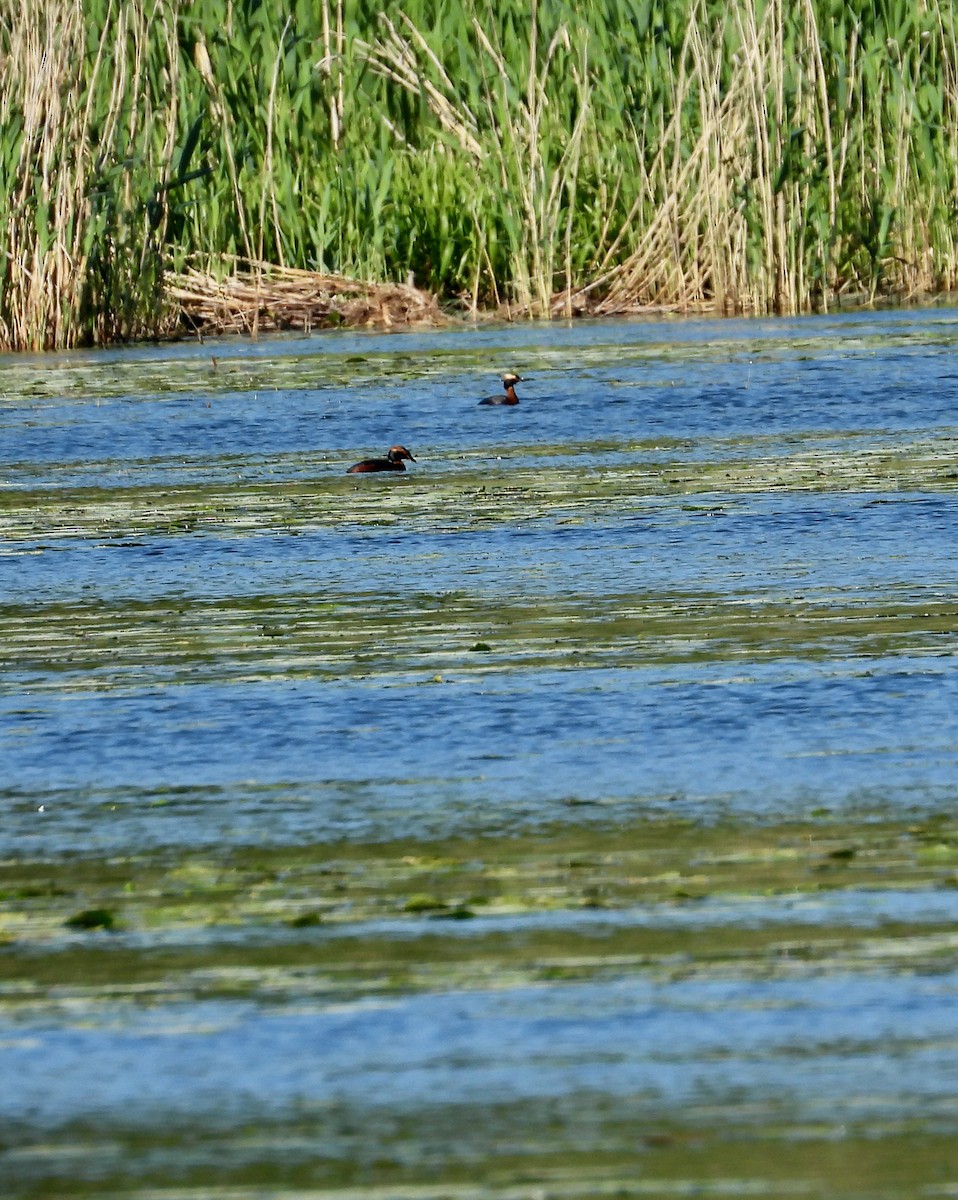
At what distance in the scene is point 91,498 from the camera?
998 cm

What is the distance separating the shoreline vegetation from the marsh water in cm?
665

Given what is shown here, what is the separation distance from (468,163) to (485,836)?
14129 mm

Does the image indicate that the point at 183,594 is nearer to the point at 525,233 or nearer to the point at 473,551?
the point at 473,551

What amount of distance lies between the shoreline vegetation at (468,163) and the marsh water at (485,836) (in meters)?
6.65

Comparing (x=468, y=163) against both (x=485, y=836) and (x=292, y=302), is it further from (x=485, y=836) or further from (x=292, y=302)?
(x=485, y=836)

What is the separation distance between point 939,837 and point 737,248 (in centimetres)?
1327

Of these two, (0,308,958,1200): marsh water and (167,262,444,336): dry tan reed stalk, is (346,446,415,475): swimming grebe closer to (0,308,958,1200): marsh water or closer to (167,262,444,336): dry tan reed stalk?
(0,308,958,1200): marsh water

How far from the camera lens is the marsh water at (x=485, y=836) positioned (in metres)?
3.09

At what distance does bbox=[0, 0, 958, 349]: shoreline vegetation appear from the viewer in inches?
651

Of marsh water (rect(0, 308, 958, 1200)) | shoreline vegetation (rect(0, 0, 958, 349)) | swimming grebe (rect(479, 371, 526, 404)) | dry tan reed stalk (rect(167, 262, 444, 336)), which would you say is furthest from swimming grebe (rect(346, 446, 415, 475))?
dry tan reed stalk (rect(167, 262, 444, 336))

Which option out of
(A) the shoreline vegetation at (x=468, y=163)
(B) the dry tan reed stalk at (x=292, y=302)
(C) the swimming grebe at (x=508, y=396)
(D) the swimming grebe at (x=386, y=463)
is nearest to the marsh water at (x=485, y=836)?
(D) the swimming grebe at (x=386, y=463)

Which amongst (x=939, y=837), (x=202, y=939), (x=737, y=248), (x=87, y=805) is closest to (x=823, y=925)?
(x=939, y=837)

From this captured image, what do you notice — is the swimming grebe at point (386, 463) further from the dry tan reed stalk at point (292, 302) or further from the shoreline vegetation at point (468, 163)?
the dry tan reed stalk at point (292, 302)

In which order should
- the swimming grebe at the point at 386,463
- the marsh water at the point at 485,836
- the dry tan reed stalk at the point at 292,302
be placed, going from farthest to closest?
the dry tan reed stalk at the point at 292,302, the swimming grebe at the point at 386,463, the marsh water at the point at 485,836
